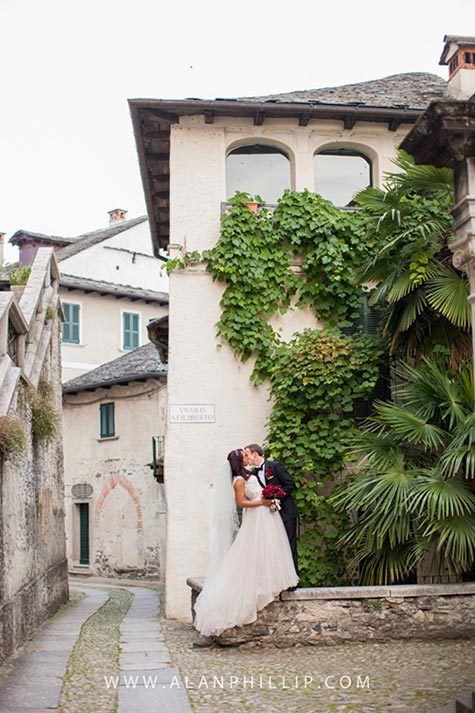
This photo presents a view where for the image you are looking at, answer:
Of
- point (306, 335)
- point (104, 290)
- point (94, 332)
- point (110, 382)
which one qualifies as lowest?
point (306, 335)

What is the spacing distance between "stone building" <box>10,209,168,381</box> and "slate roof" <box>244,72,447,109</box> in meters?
16.4

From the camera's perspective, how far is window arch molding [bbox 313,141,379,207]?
13.9 m

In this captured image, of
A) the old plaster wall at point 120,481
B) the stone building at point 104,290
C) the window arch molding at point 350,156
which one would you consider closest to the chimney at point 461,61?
the window arch molding at point 350,156

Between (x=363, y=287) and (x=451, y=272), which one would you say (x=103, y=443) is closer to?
(x=363, y=287)

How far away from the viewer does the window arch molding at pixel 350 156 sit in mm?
13875

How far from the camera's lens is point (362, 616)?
9.25m

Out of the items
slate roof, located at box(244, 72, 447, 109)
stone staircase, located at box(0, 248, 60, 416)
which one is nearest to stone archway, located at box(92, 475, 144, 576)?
stone staircase, located at box(0, 248, 60, 416)

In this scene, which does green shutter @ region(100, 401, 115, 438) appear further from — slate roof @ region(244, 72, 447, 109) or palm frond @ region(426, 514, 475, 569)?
palm frond @ region(426, 514, 475, 569)

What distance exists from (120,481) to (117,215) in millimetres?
16341

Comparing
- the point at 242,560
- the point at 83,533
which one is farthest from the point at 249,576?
the point at 83,533

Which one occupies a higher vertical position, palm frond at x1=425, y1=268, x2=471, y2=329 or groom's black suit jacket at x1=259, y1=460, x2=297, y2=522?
palm frond at x1=425, y1=268, x2=471, y2=329

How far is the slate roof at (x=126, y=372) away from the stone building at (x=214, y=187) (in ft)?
33.4

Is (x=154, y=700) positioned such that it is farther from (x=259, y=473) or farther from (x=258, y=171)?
(x=258, y=171)

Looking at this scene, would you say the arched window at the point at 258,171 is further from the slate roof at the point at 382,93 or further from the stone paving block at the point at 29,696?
the stone paving block at the point at 29,696
